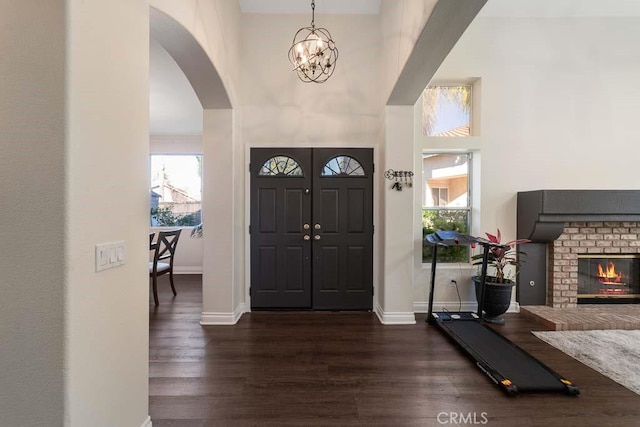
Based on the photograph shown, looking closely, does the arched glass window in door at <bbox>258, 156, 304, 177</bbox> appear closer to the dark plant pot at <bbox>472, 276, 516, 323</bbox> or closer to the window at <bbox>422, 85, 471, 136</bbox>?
the window at <bbox>422, 85, 471, 136</bbox>

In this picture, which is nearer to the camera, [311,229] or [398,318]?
[398,318]

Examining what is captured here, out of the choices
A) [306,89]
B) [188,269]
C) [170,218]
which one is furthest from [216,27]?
[188,269]

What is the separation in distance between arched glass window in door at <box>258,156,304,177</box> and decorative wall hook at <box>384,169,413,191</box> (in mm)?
1173

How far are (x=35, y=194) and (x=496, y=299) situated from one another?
428 cm

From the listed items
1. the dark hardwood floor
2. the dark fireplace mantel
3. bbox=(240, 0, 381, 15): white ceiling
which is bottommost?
the dark hardwood floor

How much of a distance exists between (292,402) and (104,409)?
3.92 feet

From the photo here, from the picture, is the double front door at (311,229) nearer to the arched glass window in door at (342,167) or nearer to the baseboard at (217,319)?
the arched glass window in door at (342,167)

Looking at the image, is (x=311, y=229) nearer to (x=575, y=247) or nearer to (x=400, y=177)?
(x=400, y=177)

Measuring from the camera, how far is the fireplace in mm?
3766

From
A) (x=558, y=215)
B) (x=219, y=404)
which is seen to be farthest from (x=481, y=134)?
(x=219, y=404)

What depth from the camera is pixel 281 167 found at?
415 centimetres

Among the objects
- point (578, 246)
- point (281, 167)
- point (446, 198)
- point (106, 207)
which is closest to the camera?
point (106, 207)

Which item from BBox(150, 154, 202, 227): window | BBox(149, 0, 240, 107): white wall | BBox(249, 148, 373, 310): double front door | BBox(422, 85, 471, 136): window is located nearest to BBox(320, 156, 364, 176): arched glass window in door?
BBox(249, 148, 373, 310): double front door

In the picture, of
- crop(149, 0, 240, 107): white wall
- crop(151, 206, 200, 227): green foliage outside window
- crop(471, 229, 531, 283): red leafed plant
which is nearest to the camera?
crop(149, 0, 240, 107): white wall
